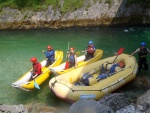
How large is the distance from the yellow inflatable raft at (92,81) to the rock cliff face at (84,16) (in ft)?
32.2

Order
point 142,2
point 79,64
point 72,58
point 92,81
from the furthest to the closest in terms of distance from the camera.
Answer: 1. point 142,2
2. point 79,64
3. point 72,58
4. point 92,81

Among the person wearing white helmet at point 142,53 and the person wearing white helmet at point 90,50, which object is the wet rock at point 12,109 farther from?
the person wearing white helmet at point 142,53

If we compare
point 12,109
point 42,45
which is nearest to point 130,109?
point 12,109

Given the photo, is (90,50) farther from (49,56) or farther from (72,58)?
(49,56)

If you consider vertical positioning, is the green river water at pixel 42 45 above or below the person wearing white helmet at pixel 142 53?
below

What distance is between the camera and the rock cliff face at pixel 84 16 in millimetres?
20750

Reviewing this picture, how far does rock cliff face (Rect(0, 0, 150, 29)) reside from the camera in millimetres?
20750

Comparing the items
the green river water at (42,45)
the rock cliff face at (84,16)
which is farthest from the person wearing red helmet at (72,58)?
the rock cliff face at (84,16)

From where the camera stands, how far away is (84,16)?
2103 centimetres

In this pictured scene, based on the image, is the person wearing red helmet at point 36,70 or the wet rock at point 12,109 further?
the person wearing red helmet at point 36,70

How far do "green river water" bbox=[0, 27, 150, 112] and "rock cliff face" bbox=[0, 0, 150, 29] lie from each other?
986mm

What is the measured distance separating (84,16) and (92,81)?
12113mm

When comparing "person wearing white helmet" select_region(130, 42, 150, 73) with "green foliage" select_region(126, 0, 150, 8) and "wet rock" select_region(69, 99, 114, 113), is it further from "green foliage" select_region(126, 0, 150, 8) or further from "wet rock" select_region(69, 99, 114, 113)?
"green foliage" select_region(126, 0, 150, 8)

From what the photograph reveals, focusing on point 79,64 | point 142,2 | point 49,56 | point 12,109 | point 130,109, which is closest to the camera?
point 130,109
